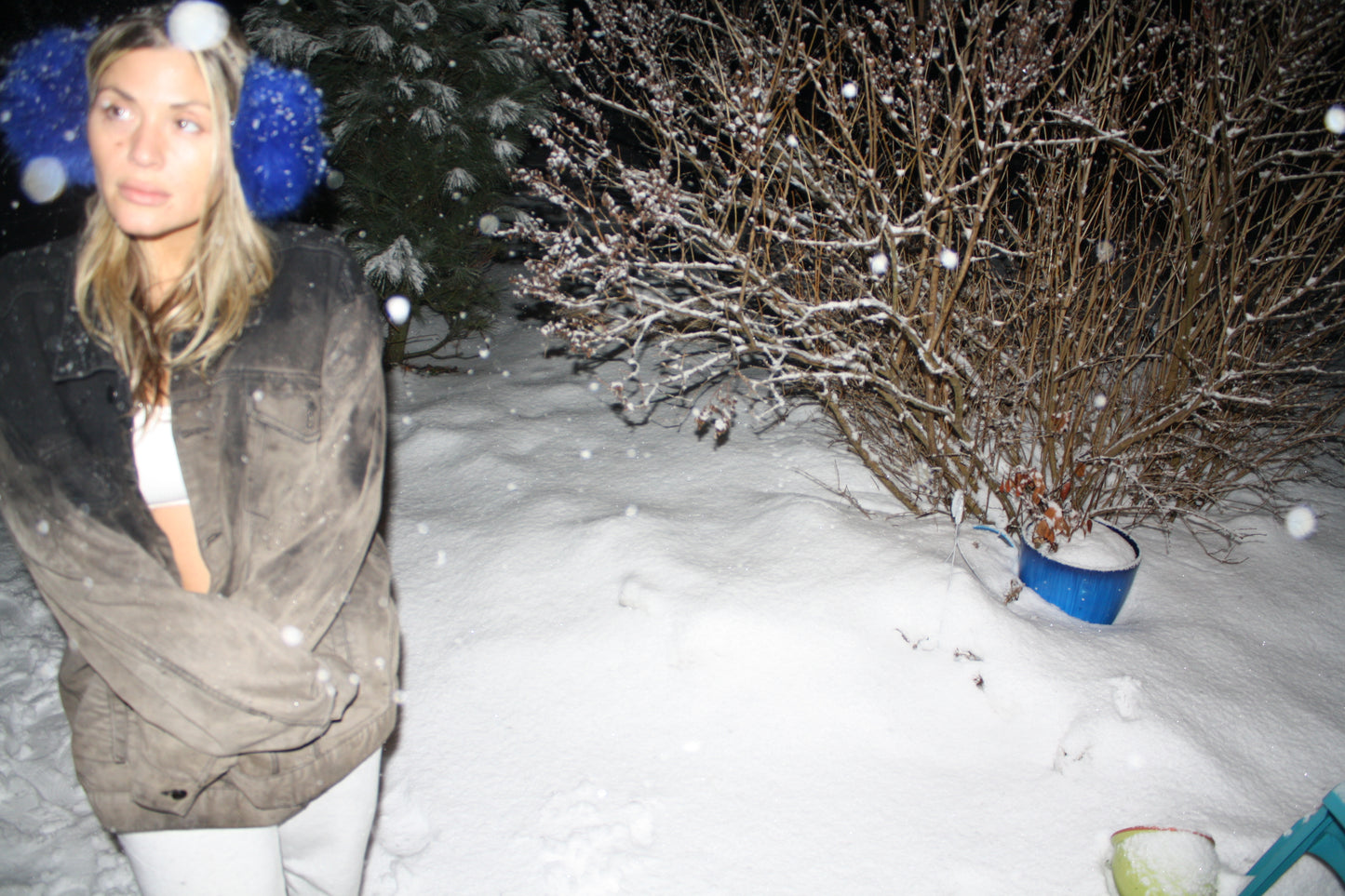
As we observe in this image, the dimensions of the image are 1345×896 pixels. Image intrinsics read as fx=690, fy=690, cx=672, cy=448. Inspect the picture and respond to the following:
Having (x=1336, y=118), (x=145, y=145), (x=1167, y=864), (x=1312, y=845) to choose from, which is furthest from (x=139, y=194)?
(x=1336, y=118)

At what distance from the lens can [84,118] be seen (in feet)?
3.48

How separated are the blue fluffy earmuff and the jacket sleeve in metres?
0.20

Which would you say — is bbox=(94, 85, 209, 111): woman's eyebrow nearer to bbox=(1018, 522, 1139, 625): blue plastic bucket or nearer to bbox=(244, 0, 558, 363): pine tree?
bbox=(1018, 522, 1139, 625): blue plastic bucket

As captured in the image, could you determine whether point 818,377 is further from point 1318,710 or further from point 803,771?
point 1318,710

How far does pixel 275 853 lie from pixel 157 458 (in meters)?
0.74

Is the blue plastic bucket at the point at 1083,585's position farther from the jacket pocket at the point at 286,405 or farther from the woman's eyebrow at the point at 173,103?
the woman's eyebrow at the point at 173,103

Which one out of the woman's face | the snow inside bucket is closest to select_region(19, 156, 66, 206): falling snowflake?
the woman's face

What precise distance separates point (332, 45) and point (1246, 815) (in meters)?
5.72

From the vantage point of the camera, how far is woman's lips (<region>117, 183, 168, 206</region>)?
3.42 feet

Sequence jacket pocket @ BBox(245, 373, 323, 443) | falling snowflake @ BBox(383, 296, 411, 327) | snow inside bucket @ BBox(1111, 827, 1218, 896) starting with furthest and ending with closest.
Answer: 1. falling snowflake @ BBox(383, 296, 411, 327)
2. snow inside bucket @ BBox(1111, 827, 1218, 896)
3. jacket pocket @ BBox(245, 373, 323, 443)

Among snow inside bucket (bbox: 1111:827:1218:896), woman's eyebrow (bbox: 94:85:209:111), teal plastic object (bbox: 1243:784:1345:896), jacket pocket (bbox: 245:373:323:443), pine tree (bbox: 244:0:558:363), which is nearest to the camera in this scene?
woman's eyebrow (bbox: 94:85:209:111)

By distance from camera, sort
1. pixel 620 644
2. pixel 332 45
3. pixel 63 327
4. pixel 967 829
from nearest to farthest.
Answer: pixel 63 327 → pixel 967 829 → pixel 620 644 → pixel 332 45

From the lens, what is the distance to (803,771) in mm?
2354

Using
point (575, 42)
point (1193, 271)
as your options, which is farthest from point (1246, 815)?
point (575, 42)
